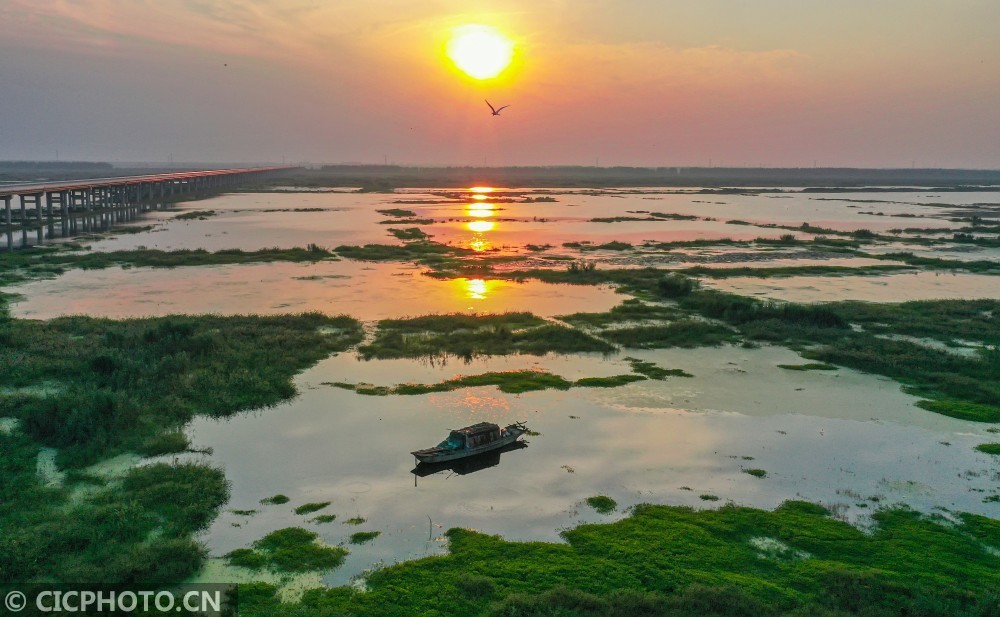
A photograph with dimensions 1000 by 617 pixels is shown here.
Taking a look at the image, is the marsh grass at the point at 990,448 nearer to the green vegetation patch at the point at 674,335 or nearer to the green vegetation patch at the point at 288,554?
the green vegetation patch at the point at 674,335

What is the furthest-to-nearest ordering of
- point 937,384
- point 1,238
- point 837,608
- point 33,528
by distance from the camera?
point 1,238 → point 937,384 → point 33,528 → point 837,608

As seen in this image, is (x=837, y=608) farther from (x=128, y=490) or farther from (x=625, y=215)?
(x=625, y=215)

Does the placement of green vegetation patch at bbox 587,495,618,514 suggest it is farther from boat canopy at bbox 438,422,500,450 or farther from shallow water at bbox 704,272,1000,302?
shallow water at bbox 704,272,1000,302

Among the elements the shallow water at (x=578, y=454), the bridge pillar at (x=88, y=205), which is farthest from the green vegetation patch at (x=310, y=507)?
the bridge pillar at (x=88, y=205)

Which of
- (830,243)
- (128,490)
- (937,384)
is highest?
(830,243)

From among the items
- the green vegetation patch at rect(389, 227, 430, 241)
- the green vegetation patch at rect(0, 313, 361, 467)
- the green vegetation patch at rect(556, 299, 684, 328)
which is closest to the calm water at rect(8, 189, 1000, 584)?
the green vegetation patch at rect(0, 313, 361, 467)

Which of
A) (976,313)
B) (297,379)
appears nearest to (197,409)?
(297,379)

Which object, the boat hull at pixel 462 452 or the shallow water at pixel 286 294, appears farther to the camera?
the shallow water at pixel 286 294

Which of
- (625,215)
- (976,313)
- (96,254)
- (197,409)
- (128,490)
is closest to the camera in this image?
(128,490)
